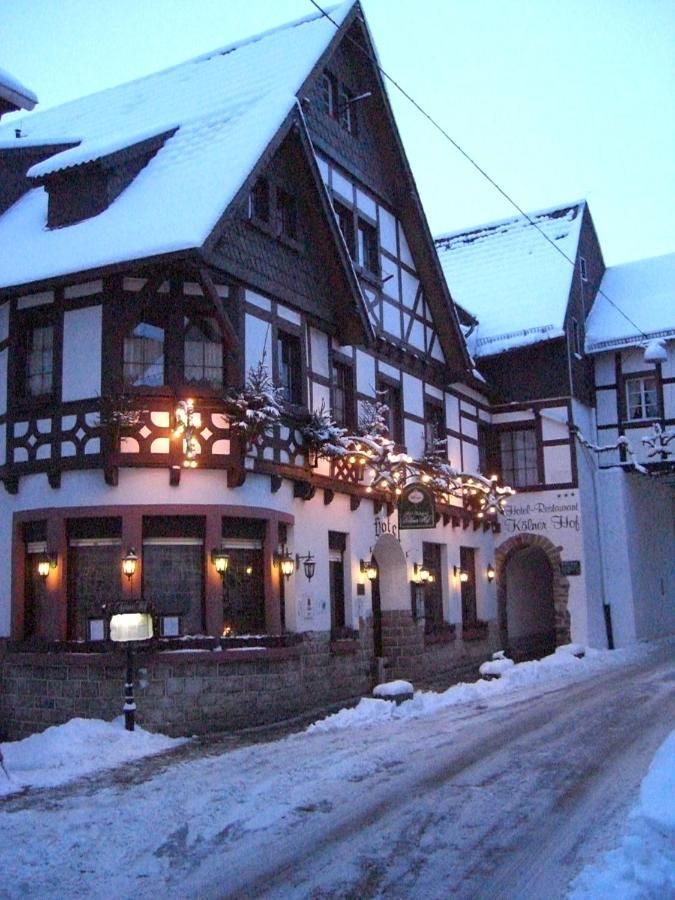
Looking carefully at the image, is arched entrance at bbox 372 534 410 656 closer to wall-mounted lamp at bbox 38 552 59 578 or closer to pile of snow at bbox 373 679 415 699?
pile of snow at bbox 373 679 415 699

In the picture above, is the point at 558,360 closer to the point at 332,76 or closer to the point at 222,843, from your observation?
the point at 332,76

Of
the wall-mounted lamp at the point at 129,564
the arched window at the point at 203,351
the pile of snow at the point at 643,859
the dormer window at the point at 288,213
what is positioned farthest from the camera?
the dormer window at the point at 288,213

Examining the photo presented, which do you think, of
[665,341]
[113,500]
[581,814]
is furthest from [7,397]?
[665,341]

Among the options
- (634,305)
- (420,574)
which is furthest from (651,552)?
(420,574)

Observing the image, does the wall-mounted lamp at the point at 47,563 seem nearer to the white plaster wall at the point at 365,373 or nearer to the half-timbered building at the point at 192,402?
the half-timbered building at the point at 192,402

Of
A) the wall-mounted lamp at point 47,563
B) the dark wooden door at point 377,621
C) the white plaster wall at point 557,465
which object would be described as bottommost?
the dark wooden door at point 377,621

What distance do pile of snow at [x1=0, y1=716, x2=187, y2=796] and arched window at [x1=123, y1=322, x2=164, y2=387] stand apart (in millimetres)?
5136

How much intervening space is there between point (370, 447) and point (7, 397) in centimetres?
663

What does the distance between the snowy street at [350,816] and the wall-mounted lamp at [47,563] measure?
3798 mm

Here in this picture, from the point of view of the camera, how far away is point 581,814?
28.9 ft

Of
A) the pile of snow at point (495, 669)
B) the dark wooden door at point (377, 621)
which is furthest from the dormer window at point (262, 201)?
the pile of snow at point (495, 669)

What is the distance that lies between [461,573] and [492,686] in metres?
6.59

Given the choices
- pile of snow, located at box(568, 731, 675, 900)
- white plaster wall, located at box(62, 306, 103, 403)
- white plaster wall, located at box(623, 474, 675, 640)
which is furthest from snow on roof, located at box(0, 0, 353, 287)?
white plaster wall, located at box(623, 474, 675, 640)

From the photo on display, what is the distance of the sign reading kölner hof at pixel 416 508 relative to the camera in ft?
63.8
